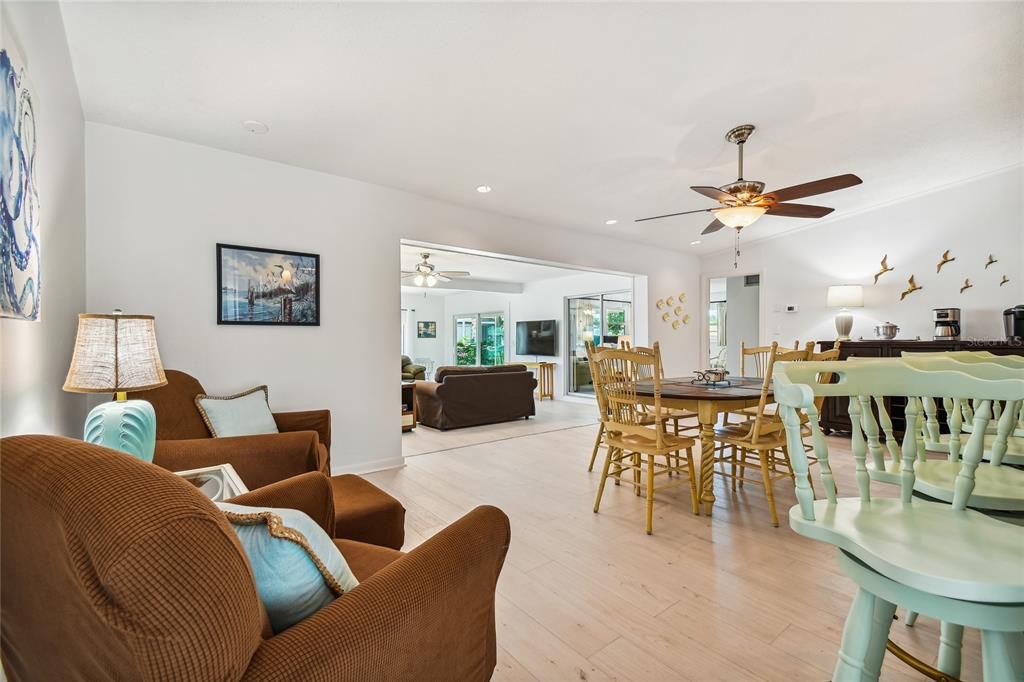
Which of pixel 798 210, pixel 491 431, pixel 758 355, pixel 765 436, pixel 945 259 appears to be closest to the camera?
pixel 765 436

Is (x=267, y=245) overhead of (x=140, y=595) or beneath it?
overhead

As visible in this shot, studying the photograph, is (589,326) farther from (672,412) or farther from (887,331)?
(887,331)

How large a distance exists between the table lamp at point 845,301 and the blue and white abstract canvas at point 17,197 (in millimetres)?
6336

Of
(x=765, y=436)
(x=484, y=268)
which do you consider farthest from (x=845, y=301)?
(x=484, y=268)

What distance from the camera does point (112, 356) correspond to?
5.86 ft

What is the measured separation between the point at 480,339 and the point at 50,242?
9.30 metres

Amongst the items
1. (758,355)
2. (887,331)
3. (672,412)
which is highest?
(887,331)

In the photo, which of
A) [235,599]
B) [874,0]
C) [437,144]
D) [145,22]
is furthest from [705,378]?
[145,22]

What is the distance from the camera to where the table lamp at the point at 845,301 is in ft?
16.8

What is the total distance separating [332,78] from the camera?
2.35 metres

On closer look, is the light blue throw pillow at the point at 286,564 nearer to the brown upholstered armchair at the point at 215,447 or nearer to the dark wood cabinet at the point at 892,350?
the brown upholstered armchair at the point at 215,447

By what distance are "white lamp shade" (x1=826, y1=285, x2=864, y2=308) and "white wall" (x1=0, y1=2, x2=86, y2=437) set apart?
641cm

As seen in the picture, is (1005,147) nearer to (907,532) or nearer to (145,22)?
(907,532)

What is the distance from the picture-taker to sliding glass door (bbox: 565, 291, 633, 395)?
27.6ft
